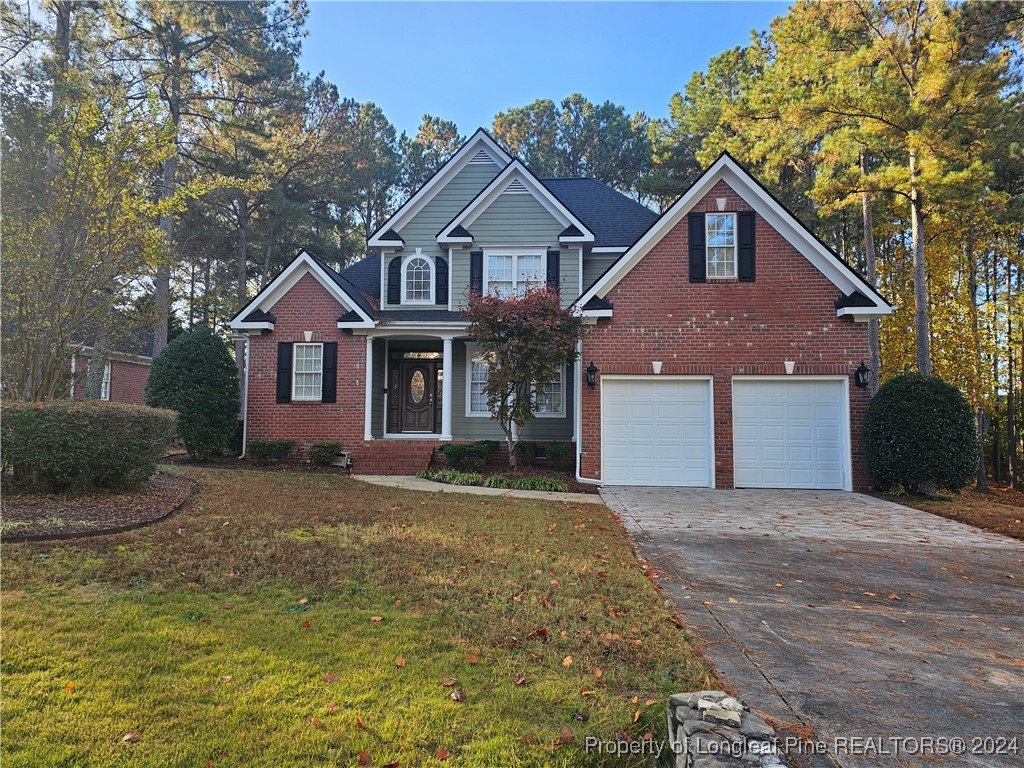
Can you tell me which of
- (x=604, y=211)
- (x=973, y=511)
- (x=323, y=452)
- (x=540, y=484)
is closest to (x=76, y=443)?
(x=323, y=452)

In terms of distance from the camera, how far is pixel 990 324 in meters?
15.1

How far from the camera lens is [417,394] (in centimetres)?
1502

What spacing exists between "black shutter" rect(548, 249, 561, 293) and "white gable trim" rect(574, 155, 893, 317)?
2.97 meters

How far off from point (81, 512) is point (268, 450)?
22.0 ft

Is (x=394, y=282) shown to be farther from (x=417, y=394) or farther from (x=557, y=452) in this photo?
→ (x=557, y=452)

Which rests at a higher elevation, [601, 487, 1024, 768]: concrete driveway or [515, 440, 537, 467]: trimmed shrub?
[515, 440, 537, 467]: trimmed shrub

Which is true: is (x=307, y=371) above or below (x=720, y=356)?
below

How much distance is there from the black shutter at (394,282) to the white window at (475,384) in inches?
102

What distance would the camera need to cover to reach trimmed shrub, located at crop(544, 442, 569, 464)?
1224 centimetres

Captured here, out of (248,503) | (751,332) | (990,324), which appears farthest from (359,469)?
(990,324)

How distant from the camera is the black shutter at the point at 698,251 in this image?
433 inches

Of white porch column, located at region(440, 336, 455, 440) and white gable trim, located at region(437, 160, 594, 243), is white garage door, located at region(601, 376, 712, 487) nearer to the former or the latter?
white porch column, located at region(440, 336, 455, 440)

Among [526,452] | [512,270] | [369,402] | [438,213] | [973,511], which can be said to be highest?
[438,213]

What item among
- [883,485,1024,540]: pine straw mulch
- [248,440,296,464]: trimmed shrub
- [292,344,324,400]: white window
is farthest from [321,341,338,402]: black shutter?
[883,485,1024,540]: pine straw mulch
